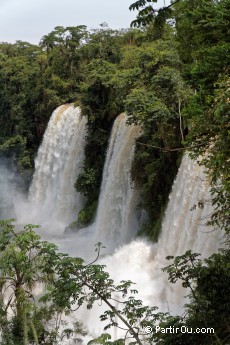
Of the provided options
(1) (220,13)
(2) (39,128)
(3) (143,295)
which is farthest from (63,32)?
(1) (220,13)

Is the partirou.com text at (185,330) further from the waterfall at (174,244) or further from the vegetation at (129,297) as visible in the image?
the waterfall at (174,244)

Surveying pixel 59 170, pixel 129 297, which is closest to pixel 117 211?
pixel 59 170

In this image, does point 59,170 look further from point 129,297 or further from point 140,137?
point 129,297

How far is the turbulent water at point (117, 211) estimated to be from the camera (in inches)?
377

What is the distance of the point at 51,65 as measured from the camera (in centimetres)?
2612

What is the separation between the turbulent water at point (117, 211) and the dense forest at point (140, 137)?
1.64 feet

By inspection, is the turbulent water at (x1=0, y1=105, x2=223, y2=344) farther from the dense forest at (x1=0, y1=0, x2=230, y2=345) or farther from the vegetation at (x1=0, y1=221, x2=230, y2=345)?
the vegetation at (x1=0, y1=221, x2=230, y2=345)

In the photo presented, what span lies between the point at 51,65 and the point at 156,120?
16664 millimetres

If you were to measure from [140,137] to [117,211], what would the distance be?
319cm

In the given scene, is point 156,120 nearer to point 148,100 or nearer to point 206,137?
point 148,100

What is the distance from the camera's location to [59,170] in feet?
68.7

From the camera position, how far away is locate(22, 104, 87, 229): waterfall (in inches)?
762

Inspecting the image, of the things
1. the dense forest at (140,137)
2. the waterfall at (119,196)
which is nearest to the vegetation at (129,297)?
the dense forest at (140,137)

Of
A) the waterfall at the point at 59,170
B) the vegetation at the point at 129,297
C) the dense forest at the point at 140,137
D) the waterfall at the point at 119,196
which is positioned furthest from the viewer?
the waterfall at the point at 59,170
